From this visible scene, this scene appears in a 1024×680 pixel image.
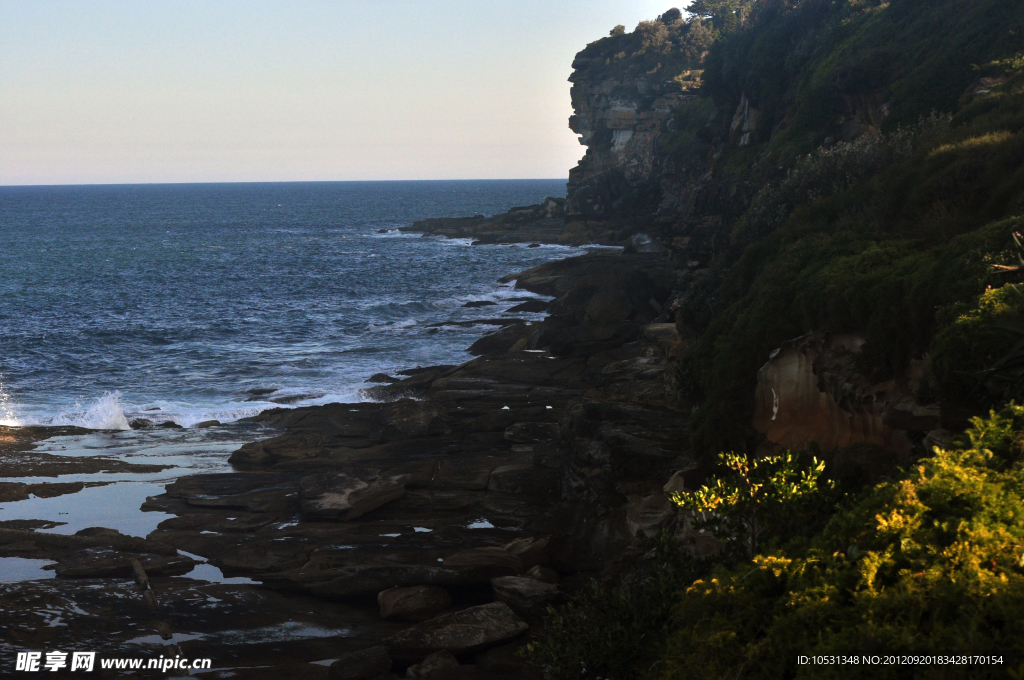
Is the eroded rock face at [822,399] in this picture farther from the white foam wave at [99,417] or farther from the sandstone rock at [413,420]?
the white foam wave at [99,417]

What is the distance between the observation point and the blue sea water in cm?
3372

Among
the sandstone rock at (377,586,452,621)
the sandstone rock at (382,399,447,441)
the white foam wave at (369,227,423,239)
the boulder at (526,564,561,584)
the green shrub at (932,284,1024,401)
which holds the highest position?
the white foam wave at (369,227,423,239)

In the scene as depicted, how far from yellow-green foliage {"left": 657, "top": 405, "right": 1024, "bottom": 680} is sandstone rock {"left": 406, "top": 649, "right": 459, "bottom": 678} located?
18.2 ft

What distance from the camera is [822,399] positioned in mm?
12758

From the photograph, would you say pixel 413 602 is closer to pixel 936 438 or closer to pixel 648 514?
pixel 648 514

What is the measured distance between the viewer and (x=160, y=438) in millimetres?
27328

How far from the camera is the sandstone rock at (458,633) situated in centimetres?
1302

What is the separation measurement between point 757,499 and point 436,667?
6359mm

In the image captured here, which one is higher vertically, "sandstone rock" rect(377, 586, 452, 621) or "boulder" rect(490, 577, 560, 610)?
"boulder" rect(490, 577, 560, 610)

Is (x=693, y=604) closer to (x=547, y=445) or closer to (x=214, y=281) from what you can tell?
(x=547, y=445)

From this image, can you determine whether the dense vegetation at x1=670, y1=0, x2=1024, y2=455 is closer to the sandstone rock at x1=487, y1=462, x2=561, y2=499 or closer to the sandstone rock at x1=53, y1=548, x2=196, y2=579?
the sandstone rock at x1=487, y1=462, x2=561, y2=499

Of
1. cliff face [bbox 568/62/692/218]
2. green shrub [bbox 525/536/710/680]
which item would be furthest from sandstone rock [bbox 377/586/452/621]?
cliff face [bbox 568/62/692/218]

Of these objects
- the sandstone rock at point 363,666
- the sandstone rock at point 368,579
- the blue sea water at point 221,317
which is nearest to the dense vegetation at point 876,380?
the sandstone rock at point 363,666

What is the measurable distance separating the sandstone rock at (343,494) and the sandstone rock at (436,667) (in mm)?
6742
